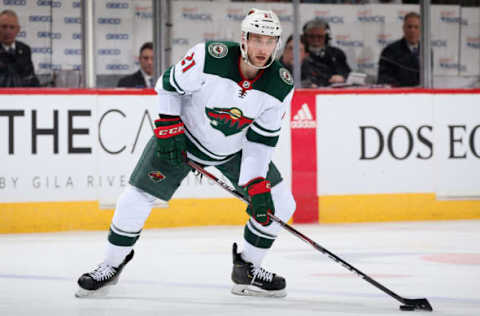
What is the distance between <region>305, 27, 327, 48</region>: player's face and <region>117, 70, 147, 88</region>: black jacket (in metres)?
1.34

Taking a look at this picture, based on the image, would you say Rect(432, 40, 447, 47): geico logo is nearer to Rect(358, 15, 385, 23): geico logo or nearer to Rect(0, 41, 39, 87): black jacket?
Rect(358, 15, 385, 23): geico logo

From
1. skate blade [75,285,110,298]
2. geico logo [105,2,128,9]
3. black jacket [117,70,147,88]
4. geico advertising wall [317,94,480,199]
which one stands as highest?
geico logo [105,2,128,9]

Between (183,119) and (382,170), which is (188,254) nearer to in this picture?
(183,119)

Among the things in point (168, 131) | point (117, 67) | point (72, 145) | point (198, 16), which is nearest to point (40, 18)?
point (117, 67)

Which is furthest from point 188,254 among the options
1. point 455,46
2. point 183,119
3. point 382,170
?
point 455,46

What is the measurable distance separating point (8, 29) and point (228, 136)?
3.28 m

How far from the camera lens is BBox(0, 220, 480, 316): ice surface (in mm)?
3256

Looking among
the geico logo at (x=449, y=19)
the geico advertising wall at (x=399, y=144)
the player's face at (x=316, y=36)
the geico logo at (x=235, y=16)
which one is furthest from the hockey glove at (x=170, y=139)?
the geico logo at (x=449, y=19)

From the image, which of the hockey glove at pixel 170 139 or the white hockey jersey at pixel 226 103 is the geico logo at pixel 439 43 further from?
the hockey glove at pixel 170 139

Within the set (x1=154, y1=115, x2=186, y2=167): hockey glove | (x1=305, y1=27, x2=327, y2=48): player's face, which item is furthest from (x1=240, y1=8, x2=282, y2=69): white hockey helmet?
(x1=305, y1=27, x2=327, y2=48): player's face

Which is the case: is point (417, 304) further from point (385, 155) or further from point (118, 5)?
point (118, 5)

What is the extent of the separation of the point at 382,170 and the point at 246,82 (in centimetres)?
350

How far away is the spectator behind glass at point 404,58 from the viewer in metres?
6.88

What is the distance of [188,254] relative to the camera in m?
4.88
